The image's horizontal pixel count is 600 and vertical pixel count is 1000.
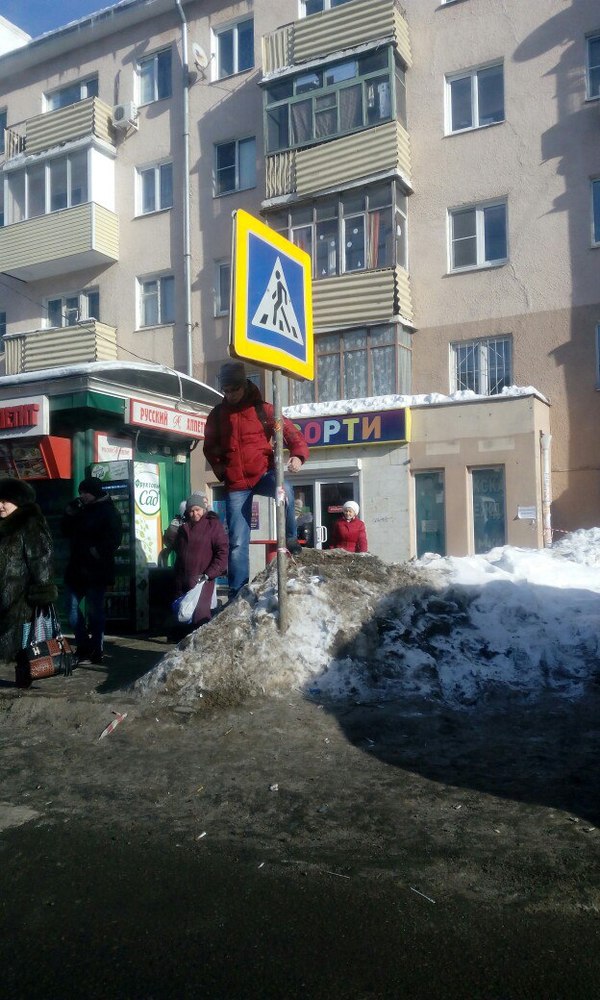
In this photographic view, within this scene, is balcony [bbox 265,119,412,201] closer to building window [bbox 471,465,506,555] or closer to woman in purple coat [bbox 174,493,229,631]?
building window [bbox 471,465,506,555]

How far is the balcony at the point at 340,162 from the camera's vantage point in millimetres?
19656

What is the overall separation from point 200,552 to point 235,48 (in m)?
19.8

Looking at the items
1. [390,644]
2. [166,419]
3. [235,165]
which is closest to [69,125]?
[235,165]

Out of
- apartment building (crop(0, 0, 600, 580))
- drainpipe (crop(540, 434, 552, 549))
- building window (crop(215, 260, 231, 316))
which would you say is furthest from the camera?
building window (crop(215, 260, 231, 316))

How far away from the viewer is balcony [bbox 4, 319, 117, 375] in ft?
76.8

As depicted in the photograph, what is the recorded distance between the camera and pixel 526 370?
1853cm

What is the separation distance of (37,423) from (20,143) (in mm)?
18762

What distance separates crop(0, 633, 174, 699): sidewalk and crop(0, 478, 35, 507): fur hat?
146cm

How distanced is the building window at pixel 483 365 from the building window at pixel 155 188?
9802 mm

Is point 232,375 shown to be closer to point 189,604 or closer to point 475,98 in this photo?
point 189,604

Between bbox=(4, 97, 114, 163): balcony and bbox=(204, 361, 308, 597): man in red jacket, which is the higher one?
bbox=(4, 97, 114, 163): balcony

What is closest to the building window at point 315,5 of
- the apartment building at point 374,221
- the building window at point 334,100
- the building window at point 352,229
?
the apartment building at point 374,221

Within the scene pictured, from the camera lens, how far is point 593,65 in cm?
1823

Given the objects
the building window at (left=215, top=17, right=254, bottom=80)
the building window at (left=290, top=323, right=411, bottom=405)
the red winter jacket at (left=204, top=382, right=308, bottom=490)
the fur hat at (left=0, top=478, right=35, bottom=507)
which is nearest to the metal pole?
the red winter jacket at (left=204, top=382, right=308, bottom=490)
